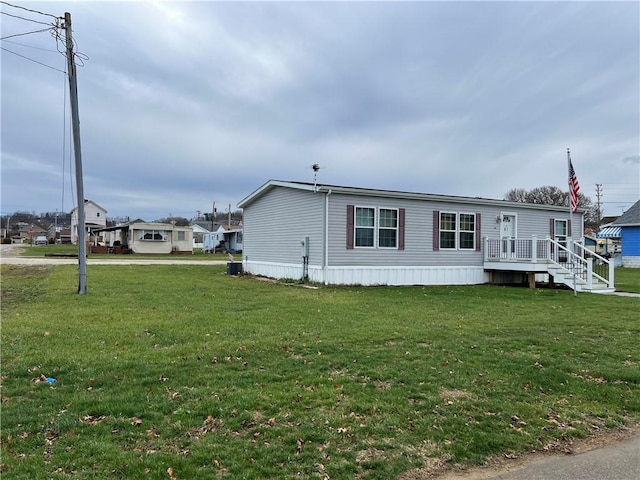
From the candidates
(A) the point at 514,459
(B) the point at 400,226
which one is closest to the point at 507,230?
(B) the point at 400,226

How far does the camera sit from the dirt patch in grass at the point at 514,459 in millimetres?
3301

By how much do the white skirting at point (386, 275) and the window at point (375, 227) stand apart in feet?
2.82

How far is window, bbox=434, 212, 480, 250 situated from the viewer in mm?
17266

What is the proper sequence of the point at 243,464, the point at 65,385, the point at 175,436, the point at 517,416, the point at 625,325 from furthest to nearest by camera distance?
the point at 625,325, the point at 65,385, the point at 517,416, the point at 175,436, the point at 243,464

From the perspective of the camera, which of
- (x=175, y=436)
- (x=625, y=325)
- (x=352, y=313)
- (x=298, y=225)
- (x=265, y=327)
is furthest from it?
(x=298, y=225)

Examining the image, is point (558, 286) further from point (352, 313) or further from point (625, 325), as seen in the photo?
point (352, 313)

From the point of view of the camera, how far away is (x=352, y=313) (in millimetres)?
9383

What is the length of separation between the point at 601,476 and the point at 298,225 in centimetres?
1383

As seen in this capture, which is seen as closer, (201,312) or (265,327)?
(265,327)

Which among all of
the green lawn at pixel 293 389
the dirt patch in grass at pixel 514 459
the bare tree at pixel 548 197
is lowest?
the dirt patch in grass at pixel 514 459

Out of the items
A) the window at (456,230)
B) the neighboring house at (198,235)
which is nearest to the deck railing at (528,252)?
the window at (456,230)

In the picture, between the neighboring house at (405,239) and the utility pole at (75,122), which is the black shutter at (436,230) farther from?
the utility pole at (75,122)

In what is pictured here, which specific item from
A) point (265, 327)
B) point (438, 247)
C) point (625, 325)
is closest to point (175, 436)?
point (265, 327)

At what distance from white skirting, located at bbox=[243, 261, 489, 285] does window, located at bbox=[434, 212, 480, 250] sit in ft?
2.87
